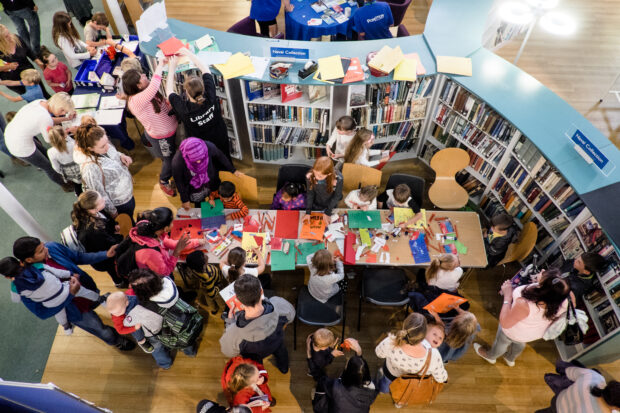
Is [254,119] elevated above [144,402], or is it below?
above

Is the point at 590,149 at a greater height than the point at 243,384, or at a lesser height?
greater

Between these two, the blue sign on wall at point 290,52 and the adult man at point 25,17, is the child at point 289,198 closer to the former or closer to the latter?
the blue sign on wall at point 290,52

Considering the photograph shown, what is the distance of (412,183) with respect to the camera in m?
5.17

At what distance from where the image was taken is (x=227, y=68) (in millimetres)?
5348

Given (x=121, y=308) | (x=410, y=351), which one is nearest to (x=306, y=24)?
(x=121, y=308)

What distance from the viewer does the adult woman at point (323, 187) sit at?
454 centimetres

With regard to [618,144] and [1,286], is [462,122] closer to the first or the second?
[618,144]

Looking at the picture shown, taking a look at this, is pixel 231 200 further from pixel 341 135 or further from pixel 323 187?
pixel 341 135

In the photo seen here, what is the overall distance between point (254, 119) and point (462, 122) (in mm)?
2921

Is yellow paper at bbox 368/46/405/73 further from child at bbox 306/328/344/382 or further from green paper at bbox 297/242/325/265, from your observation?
child at bbox 306/328/344/382

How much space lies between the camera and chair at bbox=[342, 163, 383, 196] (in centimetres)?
507

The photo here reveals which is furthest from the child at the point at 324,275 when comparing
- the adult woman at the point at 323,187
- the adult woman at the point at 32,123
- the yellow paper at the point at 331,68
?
the adult woman at the point at 32,123

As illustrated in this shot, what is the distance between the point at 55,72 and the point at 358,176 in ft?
16.0

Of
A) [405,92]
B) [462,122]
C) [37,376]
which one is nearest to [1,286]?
[37,376]
